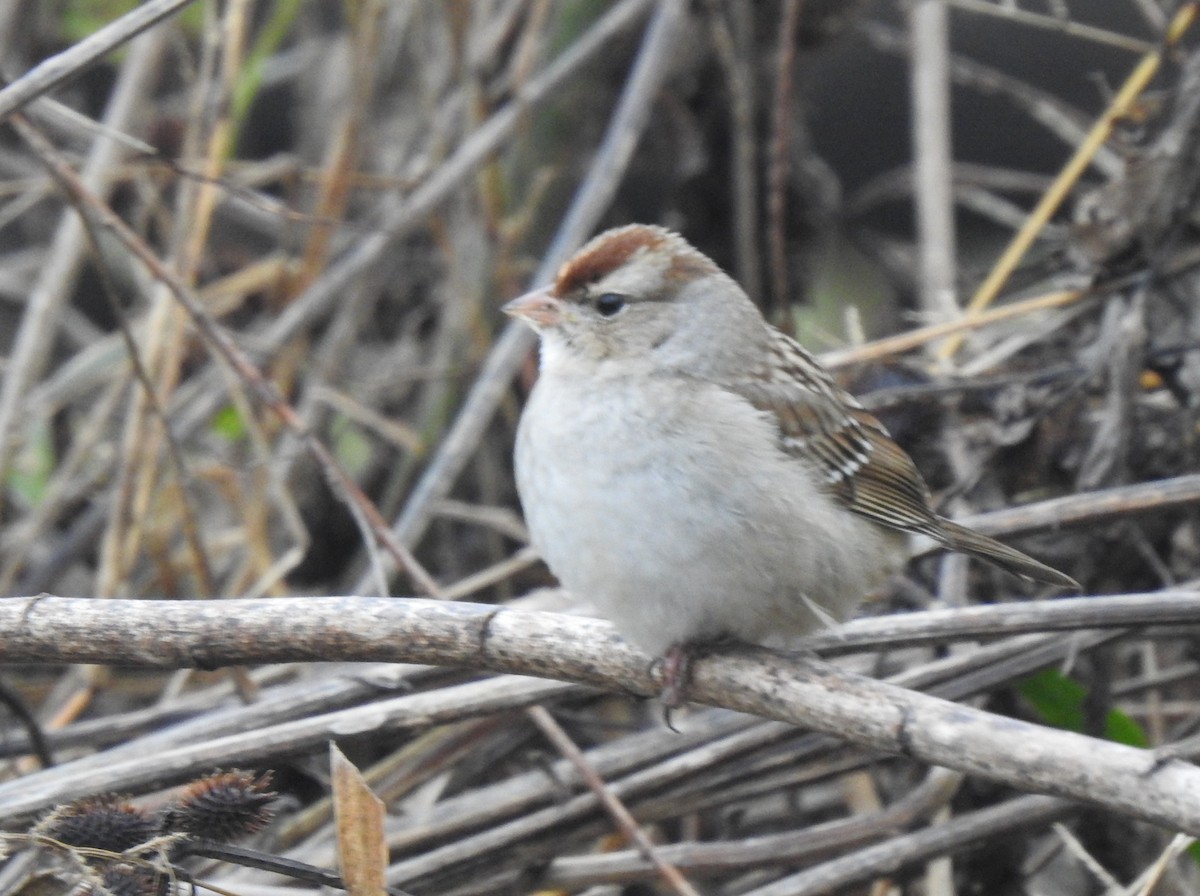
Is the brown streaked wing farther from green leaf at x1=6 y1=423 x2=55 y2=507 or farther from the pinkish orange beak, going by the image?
green leaf at x1=6 y1=423 x2=55 y2=507

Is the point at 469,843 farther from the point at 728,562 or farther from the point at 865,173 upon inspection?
the point at 865,173

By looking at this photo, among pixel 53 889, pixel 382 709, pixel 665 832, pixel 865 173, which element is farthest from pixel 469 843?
pixel 865 173

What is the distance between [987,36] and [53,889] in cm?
488

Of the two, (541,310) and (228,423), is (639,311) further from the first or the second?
(228,423)

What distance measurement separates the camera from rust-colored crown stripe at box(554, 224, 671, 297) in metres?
2.58

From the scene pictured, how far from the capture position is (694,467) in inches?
90.6

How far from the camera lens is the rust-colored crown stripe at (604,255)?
8.46 feet

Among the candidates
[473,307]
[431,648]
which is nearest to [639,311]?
[431,648]

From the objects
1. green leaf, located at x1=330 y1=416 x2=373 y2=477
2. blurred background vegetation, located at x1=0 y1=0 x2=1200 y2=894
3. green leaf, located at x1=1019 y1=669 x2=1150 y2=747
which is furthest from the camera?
green leaf, located at x1=330 y1=416 x2=373 y2=477

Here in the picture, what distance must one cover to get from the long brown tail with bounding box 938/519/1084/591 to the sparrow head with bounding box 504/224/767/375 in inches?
19.0

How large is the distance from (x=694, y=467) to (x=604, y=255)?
487 mm

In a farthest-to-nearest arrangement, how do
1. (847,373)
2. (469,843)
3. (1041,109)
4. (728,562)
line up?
(1041,109) < (847,373) < (469,843) < (728,562)

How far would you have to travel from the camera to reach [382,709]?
244 centimetres

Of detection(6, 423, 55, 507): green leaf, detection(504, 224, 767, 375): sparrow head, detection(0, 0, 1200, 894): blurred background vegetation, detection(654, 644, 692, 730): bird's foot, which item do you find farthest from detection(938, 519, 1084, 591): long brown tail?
detection(6, 423, 55, 507): green leaf
